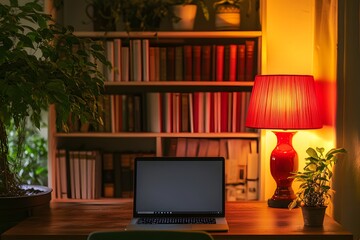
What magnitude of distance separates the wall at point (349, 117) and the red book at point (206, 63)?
2.71 feet

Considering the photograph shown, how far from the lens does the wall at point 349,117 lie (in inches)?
105

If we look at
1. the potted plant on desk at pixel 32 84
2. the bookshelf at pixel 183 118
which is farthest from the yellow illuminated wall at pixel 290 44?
the potted plant on desk at pixel 32 84

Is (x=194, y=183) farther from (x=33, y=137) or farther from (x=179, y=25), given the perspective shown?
(x=33, y=137)

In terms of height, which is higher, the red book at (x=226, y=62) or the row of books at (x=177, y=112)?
the red book at (x=226, y=62)

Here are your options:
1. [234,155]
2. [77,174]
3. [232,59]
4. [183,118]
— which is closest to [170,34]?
[232,59]

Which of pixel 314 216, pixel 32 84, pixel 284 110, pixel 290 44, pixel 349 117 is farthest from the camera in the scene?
pixel 290 44

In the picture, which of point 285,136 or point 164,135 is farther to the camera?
point 164,135

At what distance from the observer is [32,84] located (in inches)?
87.4

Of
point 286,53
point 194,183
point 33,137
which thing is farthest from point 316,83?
point 33,137

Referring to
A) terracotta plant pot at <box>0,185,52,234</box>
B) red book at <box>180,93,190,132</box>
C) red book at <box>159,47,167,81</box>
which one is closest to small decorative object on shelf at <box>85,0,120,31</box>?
red book at <box>159,47,167,81</box>

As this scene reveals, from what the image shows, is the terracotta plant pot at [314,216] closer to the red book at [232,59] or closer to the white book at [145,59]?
the red book at [232,59]

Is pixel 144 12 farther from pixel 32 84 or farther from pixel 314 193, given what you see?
pixel 314 193

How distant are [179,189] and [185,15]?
3.67 ft

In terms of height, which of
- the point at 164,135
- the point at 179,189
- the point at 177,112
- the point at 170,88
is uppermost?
the point at 170,88
